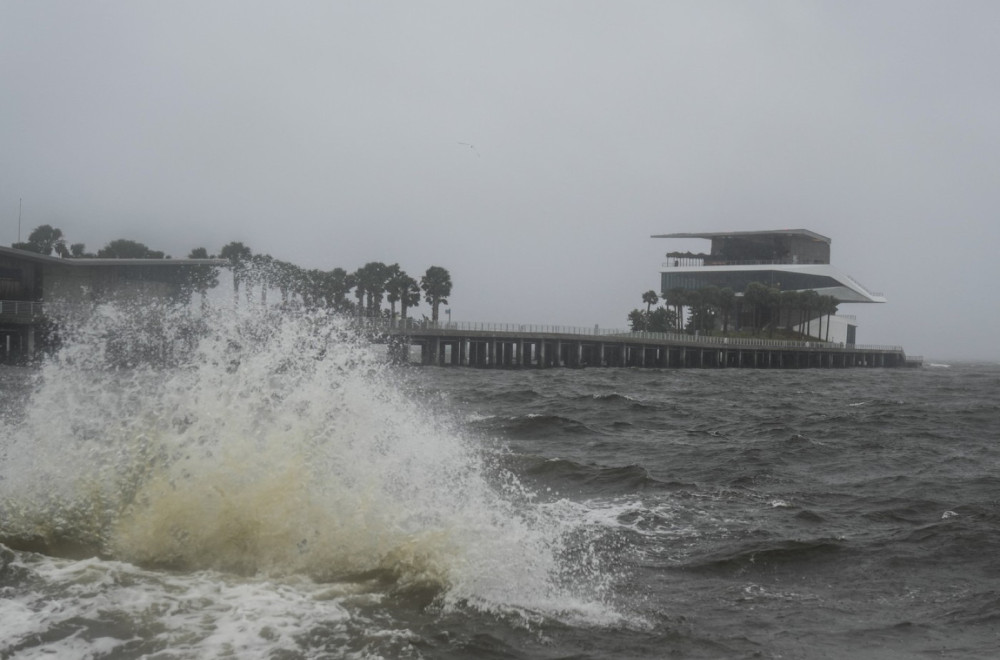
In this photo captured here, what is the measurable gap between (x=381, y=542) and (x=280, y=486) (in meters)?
1.22

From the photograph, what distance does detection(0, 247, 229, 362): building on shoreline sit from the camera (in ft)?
166

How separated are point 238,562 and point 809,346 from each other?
99.6 m

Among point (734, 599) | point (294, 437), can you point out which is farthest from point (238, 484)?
point (734, 599)

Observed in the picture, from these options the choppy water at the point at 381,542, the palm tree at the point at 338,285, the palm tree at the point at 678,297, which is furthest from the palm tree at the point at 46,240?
the choppy water at the point at 381,542

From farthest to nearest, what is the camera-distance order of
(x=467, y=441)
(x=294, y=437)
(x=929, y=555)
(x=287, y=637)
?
(x=467, y=441) → (x=929, y=555) → (x=294, y=437) → (x=287, y=637)

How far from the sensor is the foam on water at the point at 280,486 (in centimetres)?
839

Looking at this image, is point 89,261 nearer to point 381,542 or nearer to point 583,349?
point 583,349

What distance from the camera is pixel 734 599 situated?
8594 millimetres

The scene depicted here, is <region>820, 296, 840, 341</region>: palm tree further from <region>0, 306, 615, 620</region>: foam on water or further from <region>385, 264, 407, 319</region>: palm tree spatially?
<region>0, 306, 615, 620</region>: foam on water

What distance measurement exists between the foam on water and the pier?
5110cm

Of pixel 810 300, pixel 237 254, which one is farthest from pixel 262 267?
pixel 810 300

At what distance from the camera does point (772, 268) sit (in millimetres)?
122625

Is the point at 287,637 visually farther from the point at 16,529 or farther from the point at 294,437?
the point at 16,529

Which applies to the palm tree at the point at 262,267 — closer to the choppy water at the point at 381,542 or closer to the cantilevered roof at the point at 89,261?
the cantilevered roof at the point at 89,261
